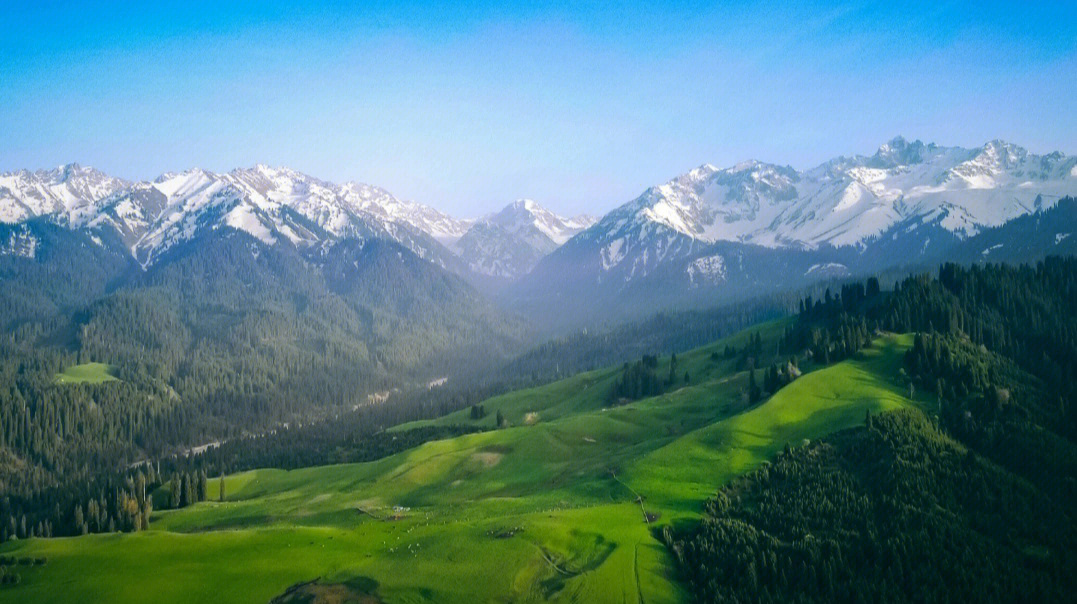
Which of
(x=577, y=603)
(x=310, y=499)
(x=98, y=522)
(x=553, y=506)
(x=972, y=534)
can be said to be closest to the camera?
(x=577, y=603)

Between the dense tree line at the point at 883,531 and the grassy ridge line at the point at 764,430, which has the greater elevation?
the grassy ridge line at the point at 764,430

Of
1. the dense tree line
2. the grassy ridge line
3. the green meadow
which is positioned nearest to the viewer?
the dense tree line

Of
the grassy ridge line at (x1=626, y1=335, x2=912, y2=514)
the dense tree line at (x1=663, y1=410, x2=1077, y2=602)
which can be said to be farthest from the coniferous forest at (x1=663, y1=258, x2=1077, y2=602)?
the grassy ridge line at (x1=626, y1=335, x2=912, y2=514)

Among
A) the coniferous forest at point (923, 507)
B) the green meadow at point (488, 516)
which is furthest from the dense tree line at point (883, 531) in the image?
the green meadow at point (488, 516)

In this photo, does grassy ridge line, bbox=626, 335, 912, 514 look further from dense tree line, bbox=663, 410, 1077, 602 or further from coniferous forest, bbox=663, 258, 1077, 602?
dense tree line, bbox=663, 410, 1077, 602

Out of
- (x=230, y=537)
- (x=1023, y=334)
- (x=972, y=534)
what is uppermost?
(x=1023, y=334)

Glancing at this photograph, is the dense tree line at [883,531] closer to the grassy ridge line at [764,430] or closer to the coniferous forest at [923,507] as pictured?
the coniferous forest at [923,507]

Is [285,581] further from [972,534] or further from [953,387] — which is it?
[953,387]

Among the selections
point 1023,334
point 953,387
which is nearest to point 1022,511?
point 953,387
